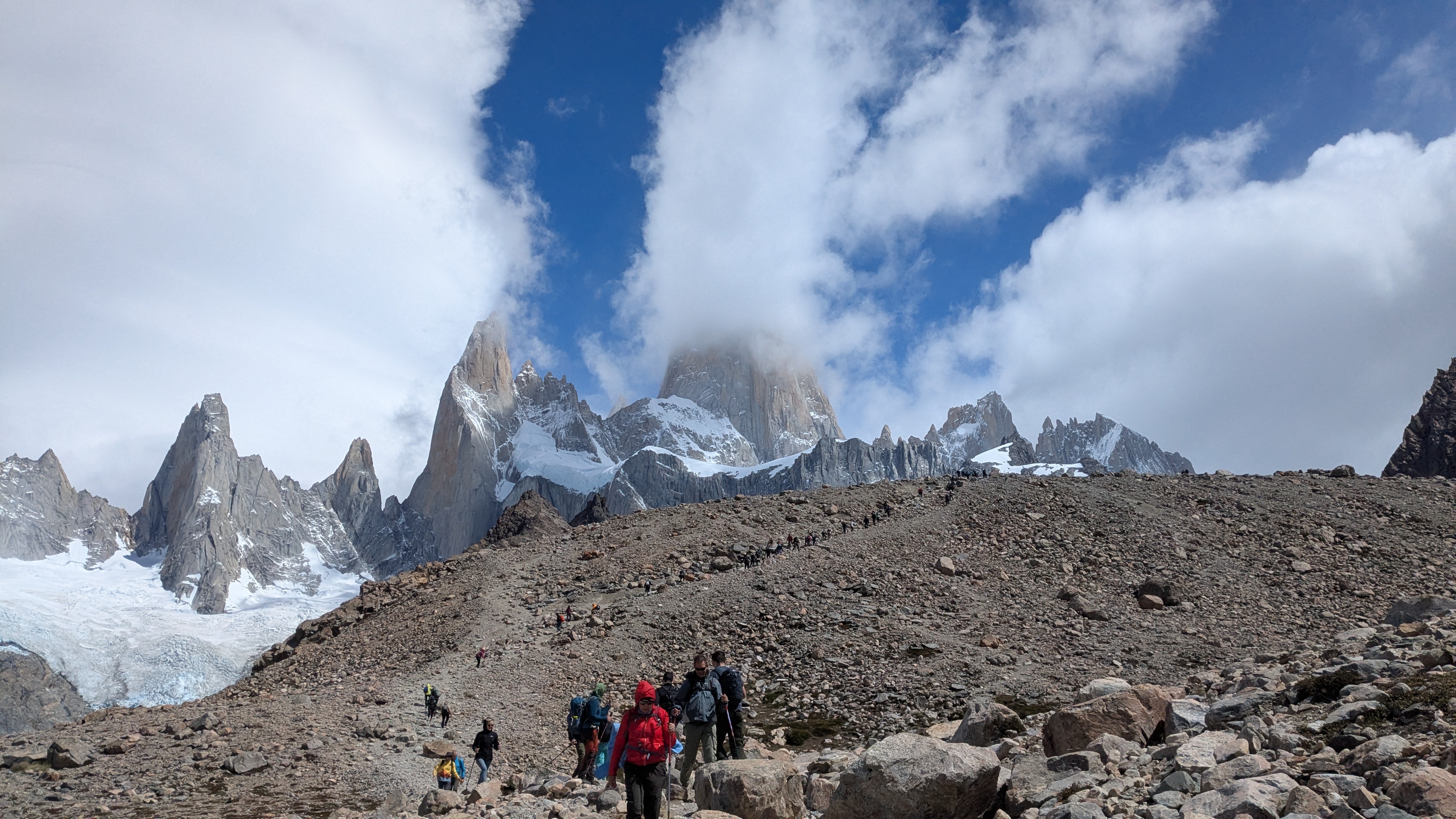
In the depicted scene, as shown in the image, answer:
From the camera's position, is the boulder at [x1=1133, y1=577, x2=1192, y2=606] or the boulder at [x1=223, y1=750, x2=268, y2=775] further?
the boulder at [x1=1133, y1=577, x2=1192, y2=606]

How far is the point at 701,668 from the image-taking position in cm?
1438

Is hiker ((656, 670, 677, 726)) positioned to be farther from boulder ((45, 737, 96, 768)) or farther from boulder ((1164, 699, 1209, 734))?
boulder ((45, 737, 96, 768))

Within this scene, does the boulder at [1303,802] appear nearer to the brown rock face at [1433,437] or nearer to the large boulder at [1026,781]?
the large boulder at [1026,781]

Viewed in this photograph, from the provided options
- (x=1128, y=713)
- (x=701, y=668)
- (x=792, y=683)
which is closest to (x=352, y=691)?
(x=792, y=683)

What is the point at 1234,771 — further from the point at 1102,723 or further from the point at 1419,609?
the point at 1419,609

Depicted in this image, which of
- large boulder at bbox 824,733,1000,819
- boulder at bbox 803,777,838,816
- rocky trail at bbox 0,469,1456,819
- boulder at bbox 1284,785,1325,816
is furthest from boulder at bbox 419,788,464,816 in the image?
boulder at bbox 1284,785,1325,816

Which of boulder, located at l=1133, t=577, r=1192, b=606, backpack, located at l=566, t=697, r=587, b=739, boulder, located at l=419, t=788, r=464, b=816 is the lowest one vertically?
boulder, located at l=419, t=788, r=464, b=816

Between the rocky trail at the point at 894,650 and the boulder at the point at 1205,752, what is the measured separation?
0.17 feet

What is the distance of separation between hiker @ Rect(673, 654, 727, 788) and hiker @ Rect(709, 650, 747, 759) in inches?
18.7

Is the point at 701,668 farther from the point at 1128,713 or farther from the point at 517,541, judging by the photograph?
the point at 517,541

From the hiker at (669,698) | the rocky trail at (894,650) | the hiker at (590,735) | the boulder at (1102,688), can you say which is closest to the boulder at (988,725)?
the rocky trail at (894,650)

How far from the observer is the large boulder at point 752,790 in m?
11.1

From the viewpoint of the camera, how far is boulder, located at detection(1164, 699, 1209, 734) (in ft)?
41.1

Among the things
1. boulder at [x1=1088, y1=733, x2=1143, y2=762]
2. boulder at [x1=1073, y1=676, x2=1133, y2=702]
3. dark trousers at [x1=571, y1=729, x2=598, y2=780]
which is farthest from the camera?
dark trousers at [x1=571, y1=729, x2=598, y2=780]
